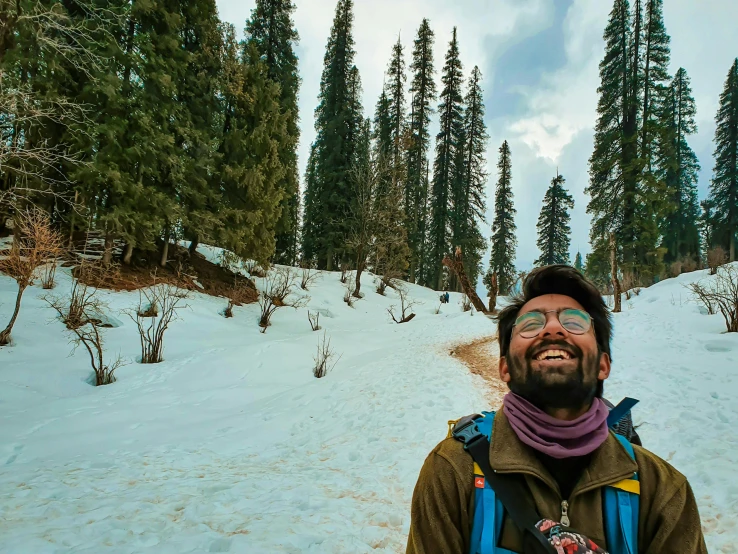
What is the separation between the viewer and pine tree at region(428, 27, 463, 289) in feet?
100

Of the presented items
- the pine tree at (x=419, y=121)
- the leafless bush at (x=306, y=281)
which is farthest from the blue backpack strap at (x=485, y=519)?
the pine tree at (x=419, y=121)

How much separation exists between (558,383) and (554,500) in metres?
0.43

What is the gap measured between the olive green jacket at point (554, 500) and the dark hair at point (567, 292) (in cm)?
59

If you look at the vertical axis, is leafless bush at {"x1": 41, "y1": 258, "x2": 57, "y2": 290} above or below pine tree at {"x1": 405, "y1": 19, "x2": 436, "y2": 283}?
below

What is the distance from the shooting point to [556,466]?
4.66 feet

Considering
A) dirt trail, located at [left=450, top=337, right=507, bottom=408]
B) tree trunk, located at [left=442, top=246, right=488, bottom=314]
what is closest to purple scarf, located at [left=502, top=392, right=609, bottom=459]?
dirt trail, located at [left=450, top=337, right=507, bottom=408]

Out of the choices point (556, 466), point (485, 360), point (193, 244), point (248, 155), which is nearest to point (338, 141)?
point (248, 155)

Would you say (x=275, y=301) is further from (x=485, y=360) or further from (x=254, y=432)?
(x=254, y=432)

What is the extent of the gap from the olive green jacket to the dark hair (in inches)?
23.2

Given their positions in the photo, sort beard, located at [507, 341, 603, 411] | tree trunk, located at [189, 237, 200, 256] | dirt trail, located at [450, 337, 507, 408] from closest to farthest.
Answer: beard, located at [507, 341, 603, 411] → dirt trail, located at [450, 337, 507, 408] → tree trunk, located at [189, 237, 200, 256]

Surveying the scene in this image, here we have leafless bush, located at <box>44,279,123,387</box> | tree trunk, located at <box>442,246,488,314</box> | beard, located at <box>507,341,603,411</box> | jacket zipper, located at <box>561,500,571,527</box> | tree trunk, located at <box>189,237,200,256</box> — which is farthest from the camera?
tree trunk, located at <box>442,246,488,314</box>

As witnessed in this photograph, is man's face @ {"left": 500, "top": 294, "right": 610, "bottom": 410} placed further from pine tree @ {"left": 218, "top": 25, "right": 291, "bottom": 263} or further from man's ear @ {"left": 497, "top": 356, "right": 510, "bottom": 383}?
pine tree @ {"left": 218, "top": 25, "right": 291, "bottom": 263}

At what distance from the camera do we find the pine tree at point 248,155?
14.5 meters

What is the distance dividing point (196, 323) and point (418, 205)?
24477 millimetres
